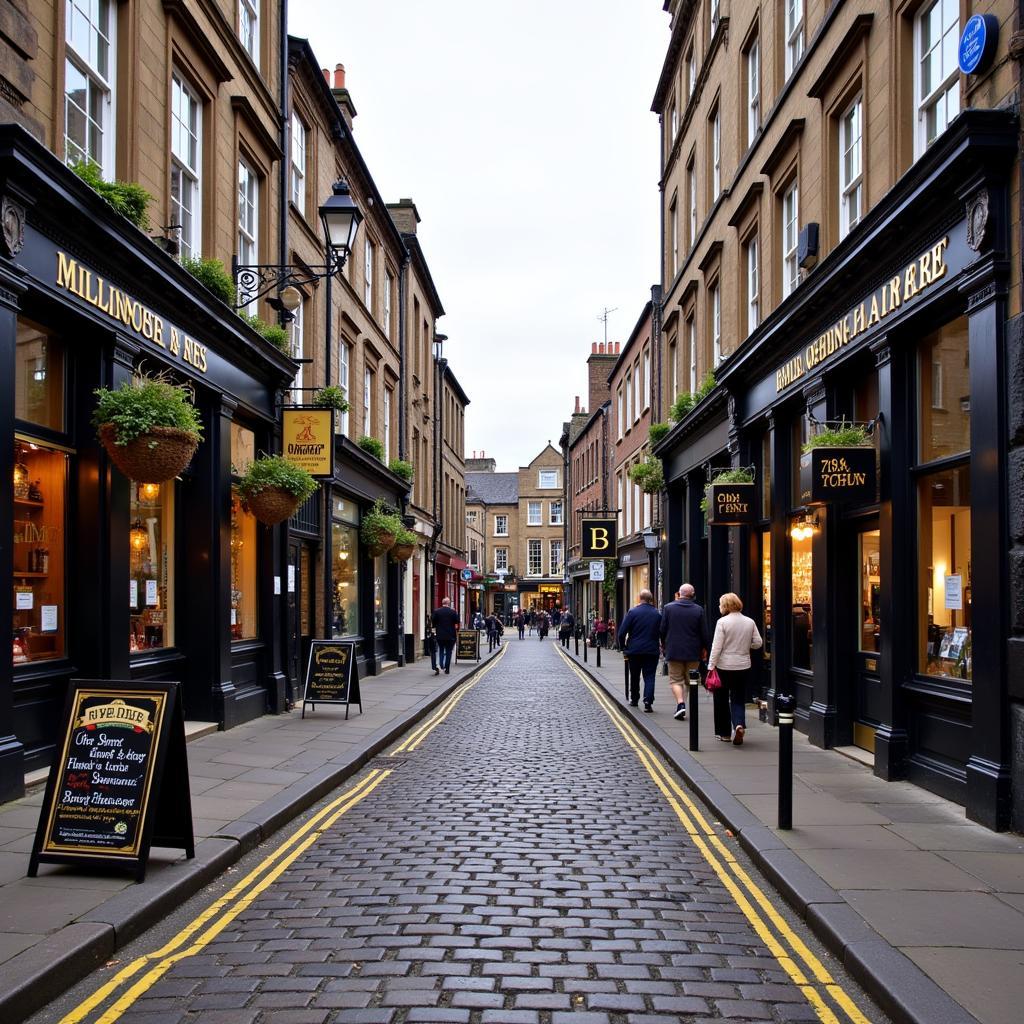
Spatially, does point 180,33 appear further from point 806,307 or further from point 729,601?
point 729,601

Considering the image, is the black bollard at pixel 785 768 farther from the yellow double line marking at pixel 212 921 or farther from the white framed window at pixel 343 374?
the white framed window at pixel 343 374

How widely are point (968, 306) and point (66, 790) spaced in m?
7.12

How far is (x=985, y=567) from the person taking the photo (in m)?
7.48

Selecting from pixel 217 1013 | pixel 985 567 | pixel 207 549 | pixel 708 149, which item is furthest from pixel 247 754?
pixel 708 149

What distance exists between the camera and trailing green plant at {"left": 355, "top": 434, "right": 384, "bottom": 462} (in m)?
21.6

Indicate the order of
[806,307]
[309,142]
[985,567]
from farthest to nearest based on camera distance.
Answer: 1. [309,142]
2. [806,307]
3. [985,567]

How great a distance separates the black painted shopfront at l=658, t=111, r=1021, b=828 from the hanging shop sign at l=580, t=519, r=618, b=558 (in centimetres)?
1527

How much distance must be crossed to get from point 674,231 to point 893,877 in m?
20.2

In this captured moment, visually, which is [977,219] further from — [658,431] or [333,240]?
[658,431]

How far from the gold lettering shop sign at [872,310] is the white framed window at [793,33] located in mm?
4351

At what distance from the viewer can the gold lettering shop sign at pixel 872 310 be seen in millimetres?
8453

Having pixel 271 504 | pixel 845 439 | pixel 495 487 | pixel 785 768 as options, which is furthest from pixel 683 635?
pixel 495 487

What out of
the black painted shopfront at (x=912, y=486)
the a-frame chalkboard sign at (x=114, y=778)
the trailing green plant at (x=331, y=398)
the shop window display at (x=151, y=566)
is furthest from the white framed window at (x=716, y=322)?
the a-frame chalkboard sign at (x=114, y=778)

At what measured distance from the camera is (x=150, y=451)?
8859 mm
